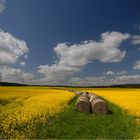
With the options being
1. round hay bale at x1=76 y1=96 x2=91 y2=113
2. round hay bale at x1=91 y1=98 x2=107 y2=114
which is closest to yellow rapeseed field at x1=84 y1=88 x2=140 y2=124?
round hay bale at x1=91 y1=98 x2=107 y2=114

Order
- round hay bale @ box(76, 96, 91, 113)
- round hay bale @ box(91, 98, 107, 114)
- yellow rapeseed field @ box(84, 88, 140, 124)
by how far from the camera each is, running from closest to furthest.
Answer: yellow rapeseed field @ box(84, 88, 140, 124) → round hay bale @ box(91, 98, 107, 114) → round hay bale @ box(76, 96, 91, 113)

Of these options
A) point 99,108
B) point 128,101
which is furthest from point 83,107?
point 128,101

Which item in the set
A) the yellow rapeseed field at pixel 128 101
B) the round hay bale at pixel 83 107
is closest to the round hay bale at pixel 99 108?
the round hay bale at pixel 83 107

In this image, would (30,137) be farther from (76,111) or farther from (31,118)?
(76,111)

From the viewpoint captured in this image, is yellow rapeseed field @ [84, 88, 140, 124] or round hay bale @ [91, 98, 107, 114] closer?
yellow rapeseed field @ [84, 88, 140, 124]

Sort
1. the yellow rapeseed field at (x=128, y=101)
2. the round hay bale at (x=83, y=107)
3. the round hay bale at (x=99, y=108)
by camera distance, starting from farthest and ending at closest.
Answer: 1. the round hay bale at (x=83, y=107)
2. the round hay bale at (x=99, y=108)
3. the yellow rapeseed field at (x=128, y=101)

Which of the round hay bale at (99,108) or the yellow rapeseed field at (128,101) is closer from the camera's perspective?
the yellow rapeseed field at (128,101)

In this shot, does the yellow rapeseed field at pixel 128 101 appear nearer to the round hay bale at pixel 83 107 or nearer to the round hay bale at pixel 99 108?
the round hay bale at pixel 99 108

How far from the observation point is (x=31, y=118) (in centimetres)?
1670

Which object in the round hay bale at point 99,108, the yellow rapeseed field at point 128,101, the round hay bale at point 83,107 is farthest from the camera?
the round hay bale at point 83,107

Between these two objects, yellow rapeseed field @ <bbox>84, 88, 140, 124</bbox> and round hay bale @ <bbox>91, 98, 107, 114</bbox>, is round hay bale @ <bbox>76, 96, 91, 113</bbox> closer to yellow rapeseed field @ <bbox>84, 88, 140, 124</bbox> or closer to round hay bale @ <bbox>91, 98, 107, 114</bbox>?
round hay bale @ <bbox>91, 98, 107, 114</bbox>

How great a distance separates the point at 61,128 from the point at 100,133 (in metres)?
2.30

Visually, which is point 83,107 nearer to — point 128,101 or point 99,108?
point 99,108

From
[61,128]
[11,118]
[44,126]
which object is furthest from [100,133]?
[11,118]
